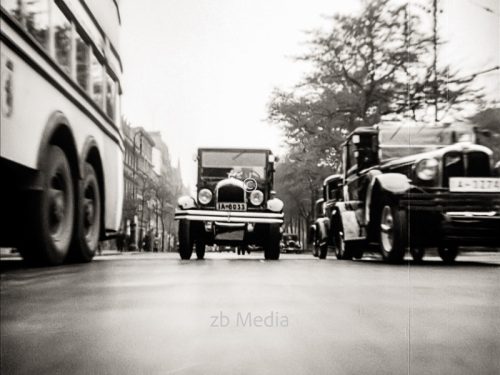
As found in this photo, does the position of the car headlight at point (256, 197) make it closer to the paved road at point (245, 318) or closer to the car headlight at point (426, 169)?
the paved road at point (245, 318)

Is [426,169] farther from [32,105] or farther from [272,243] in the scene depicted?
[32,105]

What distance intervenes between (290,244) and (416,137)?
73cm

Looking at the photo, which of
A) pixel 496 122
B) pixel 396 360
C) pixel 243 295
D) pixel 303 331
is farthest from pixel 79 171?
pixel 496 122

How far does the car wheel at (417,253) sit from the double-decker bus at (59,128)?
0.97 metres

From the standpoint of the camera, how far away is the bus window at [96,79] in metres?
1.84

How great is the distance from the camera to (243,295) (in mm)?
2004

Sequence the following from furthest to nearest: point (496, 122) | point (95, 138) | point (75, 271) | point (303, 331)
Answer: point (496, 122) < point (303, 331) < point (95, 138) < point (75, 271)

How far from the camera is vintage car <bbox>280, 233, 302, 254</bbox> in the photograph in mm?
1891

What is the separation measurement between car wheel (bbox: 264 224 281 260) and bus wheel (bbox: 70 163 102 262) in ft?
1.56

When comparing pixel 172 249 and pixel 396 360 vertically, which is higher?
pixel 172 249

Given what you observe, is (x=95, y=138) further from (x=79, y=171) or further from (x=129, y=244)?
(x=129, y=244)

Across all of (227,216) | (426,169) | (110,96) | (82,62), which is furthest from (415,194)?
(82,62)

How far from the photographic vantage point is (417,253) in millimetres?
2184

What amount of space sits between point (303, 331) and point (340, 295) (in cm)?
19
